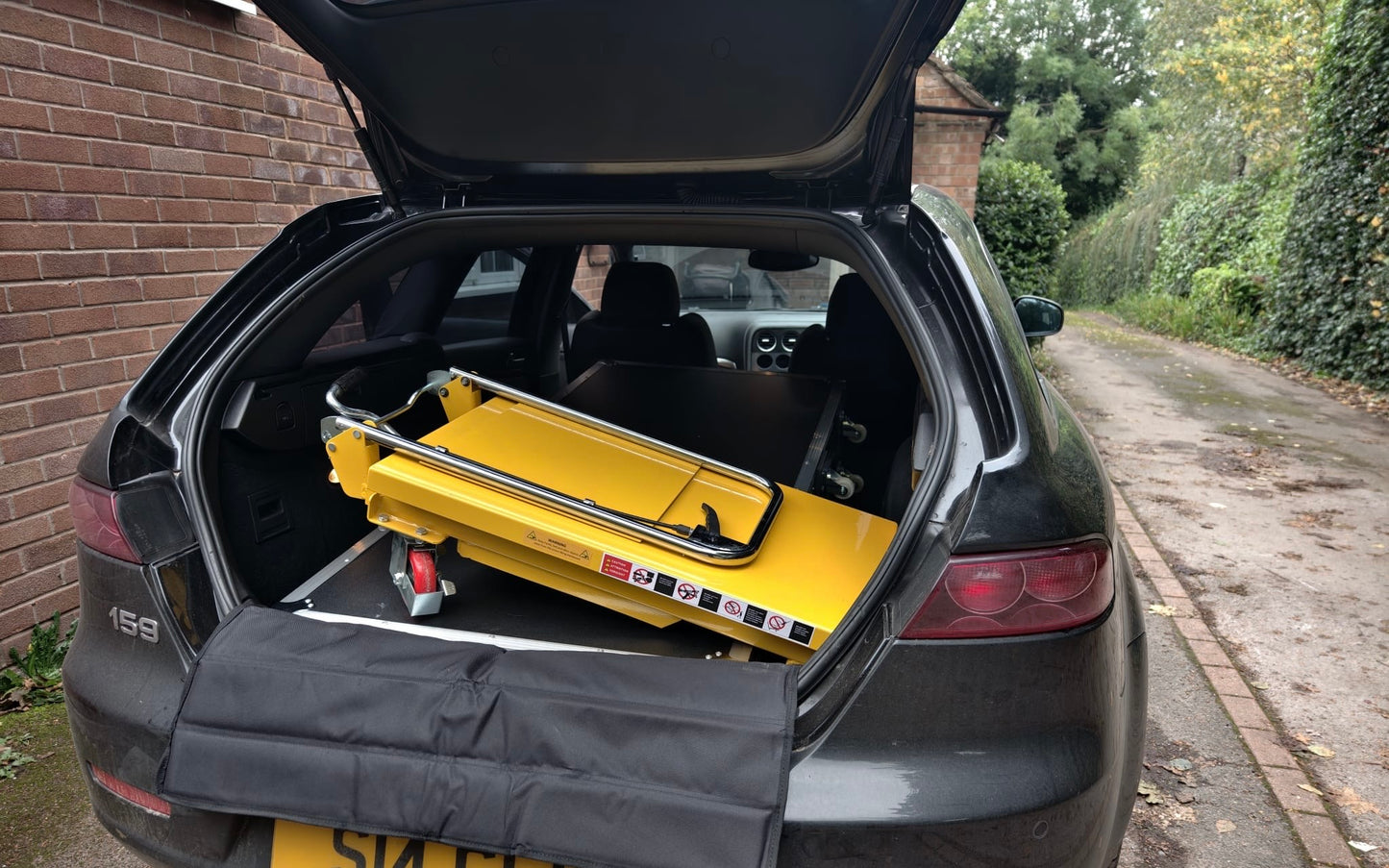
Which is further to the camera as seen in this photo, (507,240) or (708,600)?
(507,240)

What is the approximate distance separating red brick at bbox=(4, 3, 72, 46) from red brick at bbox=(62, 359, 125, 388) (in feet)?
A: 3.61

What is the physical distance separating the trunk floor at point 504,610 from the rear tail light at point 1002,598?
2.46 ft

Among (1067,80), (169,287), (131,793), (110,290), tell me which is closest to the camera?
(131,793)

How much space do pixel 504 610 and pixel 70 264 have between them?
86.5 inches

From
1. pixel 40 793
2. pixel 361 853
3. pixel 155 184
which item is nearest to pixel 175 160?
pixel 155 184

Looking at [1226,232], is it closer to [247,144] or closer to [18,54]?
[247,144]

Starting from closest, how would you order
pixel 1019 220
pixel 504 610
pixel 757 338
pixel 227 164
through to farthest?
1. pixel 504 610
2. pixel 227 164
3. pixel 757 338
4. pixel 1019 220

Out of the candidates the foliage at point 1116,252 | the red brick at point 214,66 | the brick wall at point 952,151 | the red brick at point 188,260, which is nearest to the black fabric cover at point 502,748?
the red brick at point 188,260

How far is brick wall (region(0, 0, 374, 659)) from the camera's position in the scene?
9.48 ft

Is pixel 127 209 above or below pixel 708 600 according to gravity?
above

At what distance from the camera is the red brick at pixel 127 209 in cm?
316

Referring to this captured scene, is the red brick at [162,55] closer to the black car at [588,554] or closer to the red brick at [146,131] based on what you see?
the red brick at [146,131]

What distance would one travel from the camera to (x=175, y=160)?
3.46m

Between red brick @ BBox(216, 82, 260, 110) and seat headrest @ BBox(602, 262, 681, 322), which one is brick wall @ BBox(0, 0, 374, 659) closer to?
red brick @ BBox(216, 82, 260, 110)
